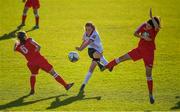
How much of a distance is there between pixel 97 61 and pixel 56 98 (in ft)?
6.09

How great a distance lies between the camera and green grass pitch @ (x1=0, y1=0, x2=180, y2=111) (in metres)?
13.8

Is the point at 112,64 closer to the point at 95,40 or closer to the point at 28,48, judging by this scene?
the point at 95,40

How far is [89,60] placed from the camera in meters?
18.0

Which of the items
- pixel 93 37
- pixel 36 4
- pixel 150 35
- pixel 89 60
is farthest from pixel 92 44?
pixel 36 4

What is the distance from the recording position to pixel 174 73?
16.4m

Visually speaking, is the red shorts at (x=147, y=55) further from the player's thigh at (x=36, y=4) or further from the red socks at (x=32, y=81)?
the player's thigh at (x=36, y=4)

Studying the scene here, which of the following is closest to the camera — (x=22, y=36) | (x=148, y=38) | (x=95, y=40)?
(x=148, y=38)

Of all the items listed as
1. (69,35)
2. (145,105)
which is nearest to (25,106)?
(145,105)

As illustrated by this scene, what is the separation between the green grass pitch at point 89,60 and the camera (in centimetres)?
1384

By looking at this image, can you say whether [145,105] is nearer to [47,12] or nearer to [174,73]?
[174,73]

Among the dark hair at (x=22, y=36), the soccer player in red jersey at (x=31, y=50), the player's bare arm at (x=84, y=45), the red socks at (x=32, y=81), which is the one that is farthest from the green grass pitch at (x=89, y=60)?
the dark hair at (x=22, y=36)

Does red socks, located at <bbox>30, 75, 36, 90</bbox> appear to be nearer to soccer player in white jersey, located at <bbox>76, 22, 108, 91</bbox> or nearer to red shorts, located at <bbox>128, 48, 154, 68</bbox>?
soccer player in white jersey, located at <bbox>76, 22, 108, 91</bbox>

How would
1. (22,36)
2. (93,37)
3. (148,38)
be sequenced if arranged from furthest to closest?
(93,37) < (22,36) < (148,38)

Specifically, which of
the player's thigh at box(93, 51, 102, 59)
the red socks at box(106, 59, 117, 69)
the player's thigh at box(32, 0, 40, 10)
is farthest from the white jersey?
the player's thigh at box(32, 0, 40, 10)
